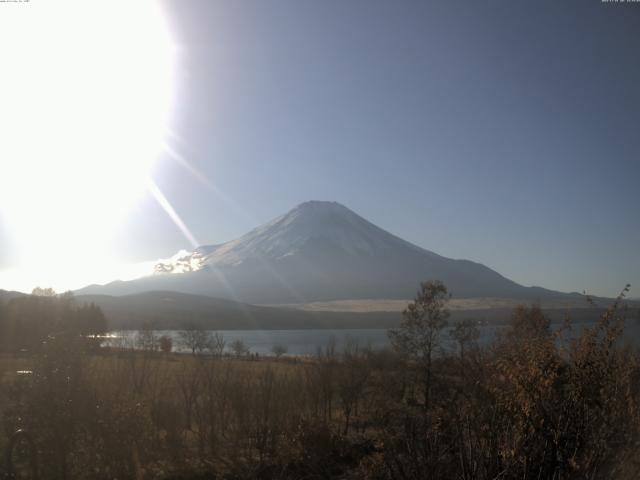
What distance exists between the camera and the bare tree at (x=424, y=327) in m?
22.1

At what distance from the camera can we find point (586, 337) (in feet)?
17.9

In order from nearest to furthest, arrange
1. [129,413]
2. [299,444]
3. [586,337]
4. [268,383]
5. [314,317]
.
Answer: [586,337], [129,413], [299,444], [268,383], [314,317]

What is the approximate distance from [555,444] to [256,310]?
176 m

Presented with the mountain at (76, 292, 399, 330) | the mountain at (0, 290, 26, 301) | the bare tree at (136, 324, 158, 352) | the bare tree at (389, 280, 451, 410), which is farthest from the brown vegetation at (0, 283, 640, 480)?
the mountain at (76, 292, 399, 330)

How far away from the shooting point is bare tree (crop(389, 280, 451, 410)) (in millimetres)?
22094

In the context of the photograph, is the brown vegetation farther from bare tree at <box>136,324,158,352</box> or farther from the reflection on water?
bare tree at <box>136,324,158,352</box>

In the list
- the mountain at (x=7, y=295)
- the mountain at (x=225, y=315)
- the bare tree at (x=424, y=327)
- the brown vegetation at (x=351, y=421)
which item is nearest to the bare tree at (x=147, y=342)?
the mountain at (x=7, y=295)

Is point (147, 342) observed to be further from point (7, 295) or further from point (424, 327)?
point (7, 295)

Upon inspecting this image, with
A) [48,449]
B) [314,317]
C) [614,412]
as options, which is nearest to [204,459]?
[48,449]

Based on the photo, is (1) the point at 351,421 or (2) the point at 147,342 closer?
(1) the point at 351,421

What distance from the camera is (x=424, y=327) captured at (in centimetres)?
2273

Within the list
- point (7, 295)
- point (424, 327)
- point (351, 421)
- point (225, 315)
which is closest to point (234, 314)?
point (225, 315)

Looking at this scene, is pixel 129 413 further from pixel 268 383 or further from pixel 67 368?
pixel 268 383

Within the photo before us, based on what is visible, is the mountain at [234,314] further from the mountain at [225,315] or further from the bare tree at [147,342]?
the bare tree at [147,342]
